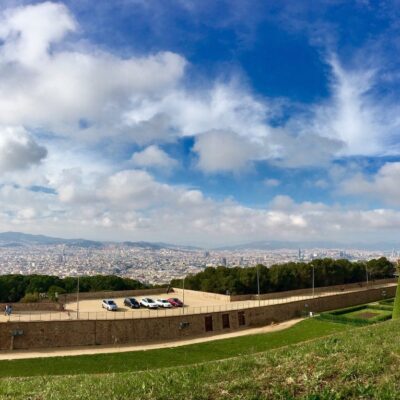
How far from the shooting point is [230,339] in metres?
27.1

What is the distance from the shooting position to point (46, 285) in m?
43.4

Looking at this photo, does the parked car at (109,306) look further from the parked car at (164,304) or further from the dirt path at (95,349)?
the dirt path at (95,349)

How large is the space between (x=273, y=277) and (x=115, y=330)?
28.0 m

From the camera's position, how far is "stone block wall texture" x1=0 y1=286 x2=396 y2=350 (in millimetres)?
23531

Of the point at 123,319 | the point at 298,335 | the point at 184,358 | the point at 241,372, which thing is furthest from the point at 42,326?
the point at 241,372

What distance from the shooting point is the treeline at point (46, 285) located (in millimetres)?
41875

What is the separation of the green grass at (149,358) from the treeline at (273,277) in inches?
727

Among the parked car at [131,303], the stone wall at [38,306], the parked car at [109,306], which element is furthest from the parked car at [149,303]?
the stone wall at [38,306]

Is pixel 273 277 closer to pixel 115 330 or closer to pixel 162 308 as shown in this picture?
pixel 162 308

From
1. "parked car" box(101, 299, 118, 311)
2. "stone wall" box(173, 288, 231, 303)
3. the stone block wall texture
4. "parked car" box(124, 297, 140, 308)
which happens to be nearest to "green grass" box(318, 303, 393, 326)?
the stone block wall texture

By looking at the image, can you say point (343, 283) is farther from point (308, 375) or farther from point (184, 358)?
point (308, 375)

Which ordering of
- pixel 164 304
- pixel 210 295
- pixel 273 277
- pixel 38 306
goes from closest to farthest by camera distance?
pixel 38 306 → pixel 164 304 → pixel 210 295 → pixel 273 277

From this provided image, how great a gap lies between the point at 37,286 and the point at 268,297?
944 inches

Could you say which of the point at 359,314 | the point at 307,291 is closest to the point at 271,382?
the point at 359,314
